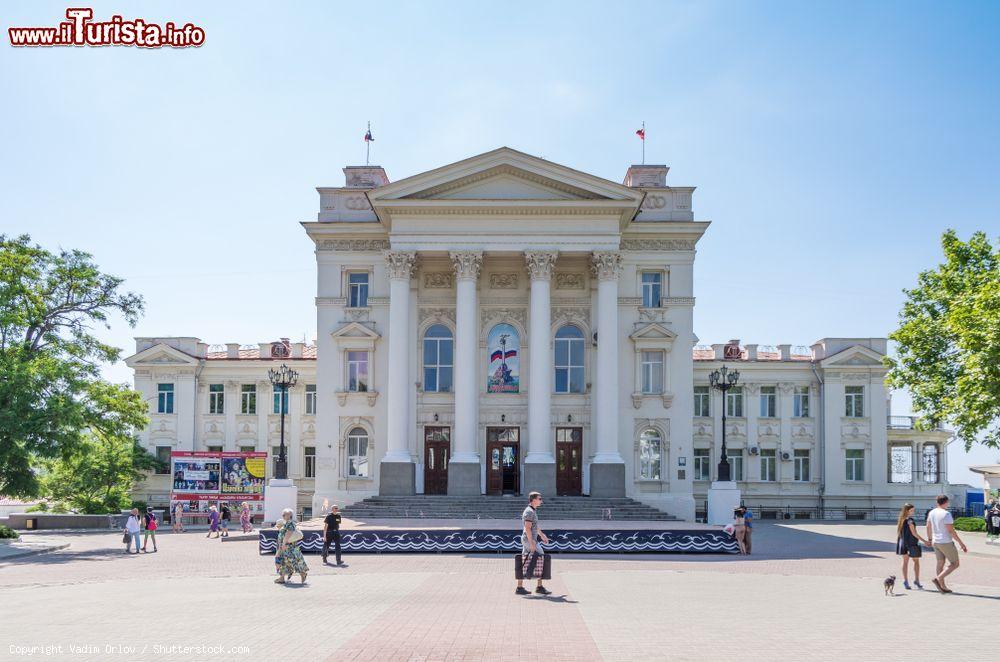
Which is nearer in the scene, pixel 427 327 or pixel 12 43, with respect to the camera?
pixel 12 43

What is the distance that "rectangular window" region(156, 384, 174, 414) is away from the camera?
51.8 m

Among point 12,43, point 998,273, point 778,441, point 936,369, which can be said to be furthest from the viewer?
point 778,441

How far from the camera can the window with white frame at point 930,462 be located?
2061 inches

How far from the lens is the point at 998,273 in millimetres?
35594

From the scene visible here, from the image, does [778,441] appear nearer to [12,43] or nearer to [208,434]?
[208,434]

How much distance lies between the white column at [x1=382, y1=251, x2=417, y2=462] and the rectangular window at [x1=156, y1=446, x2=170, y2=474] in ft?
57.3

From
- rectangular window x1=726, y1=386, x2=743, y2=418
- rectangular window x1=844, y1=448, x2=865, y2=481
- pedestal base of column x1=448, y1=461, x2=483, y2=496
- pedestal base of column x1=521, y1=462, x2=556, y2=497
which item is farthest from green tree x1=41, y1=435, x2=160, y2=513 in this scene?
rectangular window x1=844, y1=448, x2=865, y2=481

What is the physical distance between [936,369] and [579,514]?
16924mm

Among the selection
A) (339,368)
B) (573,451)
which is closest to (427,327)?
(339,368)

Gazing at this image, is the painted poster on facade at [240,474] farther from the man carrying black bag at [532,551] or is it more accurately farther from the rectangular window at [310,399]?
the man carrying black bag at [532,551]

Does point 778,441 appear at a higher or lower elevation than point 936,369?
lower

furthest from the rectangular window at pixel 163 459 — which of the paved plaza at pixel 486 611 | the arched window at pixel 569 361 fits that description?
the paved plaza at pixel 486 611

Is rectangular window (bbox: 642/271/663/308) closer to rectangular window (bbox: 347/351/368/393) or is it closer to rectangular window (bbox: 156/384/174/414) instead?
rectangular window (bbox: 347/351/368/393)

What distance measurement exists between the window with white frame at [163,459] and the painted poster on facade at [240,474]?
7959 mm
